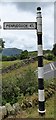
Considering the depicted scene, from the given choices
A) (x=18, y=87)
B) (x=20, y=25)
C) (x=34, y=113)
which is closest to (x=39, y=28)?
(x=20, y=25)

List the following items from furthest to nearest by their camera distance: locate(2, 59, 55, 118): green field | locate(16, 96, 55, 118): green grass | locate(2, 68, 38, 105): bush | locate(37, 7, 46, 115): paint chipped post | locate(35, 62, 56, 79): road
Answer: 1. locate(35, 62, 56, 79): road
2. locate(2, 68, 38, 105): bush
3. locate(2, 59, 55, 118): green field
4. locate(16, 96, 55, 118): green grass
5. locate(37, 7, 46, 115): paint chipped post

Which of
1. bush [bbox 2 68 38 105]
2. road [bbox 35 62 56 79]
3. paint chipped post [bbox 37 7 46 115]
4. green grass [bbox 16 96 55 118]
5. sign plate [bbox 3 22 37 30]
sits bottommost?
road [bbox 35 62 56 79]

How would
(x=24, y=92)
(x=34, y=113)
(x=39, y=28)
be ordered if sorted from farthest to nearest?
(x=24, y=92)
(x=34, y=113)
(x=39, y=28)

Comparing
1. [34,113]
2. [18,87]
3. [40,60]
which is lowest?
[34,113]

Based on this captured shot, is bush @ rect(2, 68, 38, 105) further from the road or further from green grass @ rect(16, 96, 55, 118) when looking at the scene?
the road

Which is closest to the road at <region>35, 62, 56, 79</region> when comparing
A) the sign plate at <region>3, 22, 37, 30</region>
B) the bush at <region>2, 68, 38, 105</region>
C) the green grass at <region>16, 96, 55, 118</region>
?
the bush at <region>2, 68, 38, 105</region>

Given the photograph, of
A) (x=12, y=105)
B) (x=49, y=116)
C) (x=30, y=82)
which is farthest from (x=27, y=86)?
(x=49, y=116)

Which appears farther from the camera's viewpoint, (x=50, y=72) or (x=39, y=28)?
(x=50, y=72)

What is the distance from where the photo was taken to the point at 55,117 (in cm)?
476

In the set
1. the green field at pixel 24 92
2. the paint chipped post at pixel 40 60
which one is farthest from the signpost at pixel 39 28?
the green field at pixel 24 92

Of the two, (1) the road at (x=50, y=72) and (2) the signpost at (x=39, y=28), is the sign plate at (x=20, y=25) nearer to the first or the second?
(2) the signpost at (x=39, y=28)

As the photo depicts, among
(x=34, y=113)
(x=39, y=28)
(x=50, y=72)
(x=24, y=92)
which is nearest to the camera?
(x=39, y=28)

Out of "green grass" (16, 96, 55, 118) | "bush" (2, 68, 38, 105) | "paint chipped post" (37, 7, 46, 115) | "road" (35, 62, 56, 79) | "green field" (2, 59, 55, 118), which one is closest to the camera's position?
"paint chipped post" (37, 7, 46, 115)

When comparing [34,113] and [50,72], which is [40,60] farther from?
[50,72]
